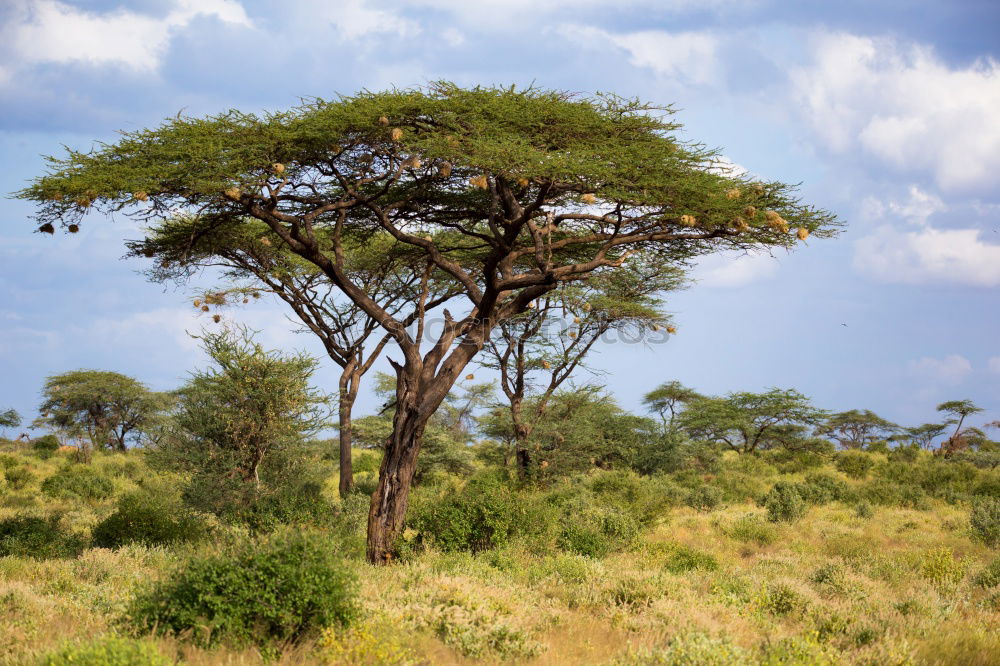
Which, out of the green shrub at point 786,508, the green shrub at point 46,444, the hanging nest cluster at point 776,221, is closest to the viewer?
the hanging nest cluster at point 776,221

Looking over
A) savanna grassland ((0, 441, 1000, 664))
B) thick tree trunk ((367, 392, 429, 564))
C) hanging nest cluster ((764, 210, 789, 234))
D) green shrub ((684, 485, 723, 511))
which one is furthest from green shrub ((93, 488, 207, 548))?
green shrub ((684, 485, 723, 511))

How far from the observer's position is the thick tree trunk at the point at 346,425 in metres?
21.3

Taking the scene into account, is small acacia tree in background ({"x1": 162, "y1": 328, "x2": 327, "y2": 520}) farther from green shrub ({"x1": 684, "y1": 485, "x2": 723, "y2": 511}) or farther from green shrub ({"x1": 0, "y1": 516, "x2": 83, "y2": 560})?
green shrub ({"x1": 684, "y1": 485, "x2": 723, "y2": 511})

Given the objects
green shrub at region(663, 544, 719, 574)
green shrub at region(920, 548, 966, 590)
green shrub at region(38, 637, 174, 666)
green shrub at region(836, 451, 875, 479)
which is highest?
green shrub at region(836, 451, 875, 479)

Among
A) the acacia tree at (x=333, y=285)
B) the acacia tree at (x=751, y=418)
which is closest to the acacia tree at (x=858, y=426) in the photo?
the acacia tree at (x=751, y=418)

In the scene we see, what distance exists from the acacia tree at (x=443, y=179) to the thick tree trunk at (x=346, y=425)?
24.6 ft

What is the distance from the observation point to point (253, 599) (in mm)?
7109

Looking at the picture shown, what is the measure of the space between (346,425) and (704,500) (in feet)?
34.3

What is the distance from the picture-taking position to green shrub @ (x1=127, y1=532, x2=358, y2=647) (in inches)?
272

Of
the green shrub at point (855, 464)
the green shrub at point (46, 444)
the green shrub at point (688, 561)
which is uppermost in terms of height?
the green shrub at point (46, 444)

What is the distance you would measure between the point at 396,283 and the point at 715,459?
1795 cm

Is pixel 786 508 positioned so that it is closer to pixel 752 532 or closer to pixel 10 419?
pixel 752 532

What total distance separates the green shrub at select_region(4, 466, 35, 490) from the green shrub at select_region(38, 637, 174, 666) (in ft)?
77.3

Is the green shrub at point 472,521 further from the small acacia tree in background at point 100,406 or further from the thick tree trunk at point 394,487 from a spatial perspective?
the small acacia tree in background at point 100,406
